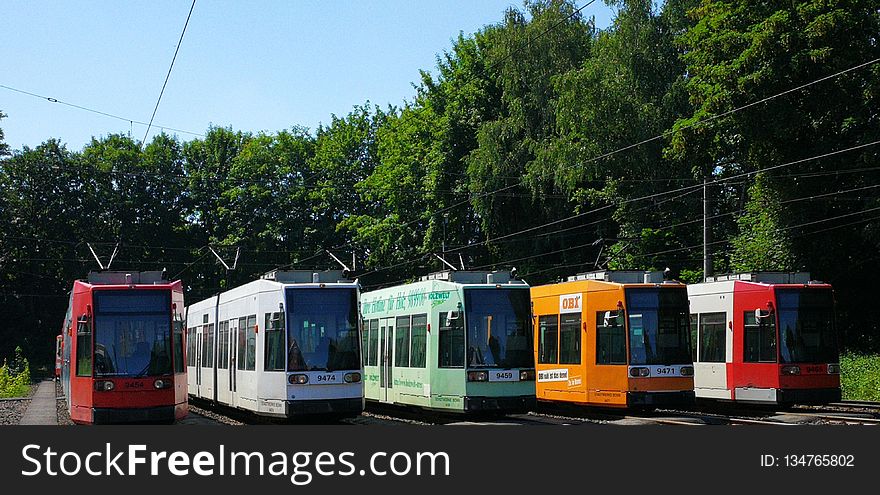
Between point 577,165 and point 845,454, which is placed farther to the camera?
point 577,165

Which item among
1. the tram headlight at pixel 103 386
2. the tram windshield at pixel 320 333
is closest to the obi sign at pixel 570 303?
the tram windshield at pixel 320 333

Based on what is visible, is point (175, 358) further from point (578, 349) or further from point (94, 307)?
point (578, 349)

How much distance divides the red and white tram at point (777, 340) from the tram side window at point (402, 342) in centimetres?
707

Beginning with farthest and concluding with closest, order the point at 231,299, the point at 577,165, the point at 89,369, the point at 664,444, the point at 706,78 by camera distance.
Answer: the point at 577,165, the point at 706,78, the point at 231,299, the point at 89,369, the point at 664,444

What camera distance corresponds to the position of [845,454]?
38.2 feet

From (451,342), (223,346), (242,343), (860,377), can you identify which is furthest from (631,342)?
(860,377)

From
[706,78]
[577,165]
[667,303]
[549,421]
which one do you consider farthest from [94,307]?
[577,165]

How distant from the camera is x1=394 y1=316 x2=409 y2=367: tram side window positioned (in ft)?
86.6

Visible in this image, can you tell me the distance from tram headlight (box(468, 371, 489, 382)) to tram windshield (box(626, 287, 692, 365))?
137 inches

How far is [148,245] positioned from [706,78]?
41.7 m

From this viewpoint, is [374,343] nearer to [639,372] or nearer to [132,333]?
[639,372]

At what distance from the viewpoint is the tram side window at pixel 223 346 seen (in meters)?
27.6

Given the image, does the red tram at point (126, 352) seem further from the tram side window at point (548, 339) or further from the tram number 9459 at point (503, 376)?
the tram side window at point (548, 339)

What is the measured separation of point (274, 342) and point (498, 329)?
4214 mm
